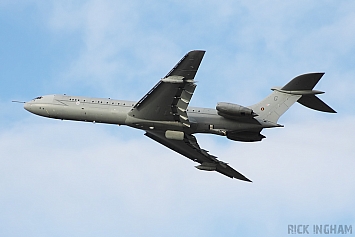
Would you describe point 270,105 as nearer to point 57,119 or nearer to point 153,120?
point 153,120

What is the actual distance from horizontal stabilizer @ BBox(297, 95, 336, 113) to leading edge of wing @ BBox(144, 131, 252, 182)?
1100cm

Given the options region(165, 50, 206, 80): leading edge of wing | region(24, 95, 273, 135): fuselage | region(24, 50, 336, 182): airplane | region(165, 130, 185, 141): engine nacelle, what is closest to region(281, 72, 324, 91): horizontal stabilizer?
region(24, 50, 336, 182): airplane

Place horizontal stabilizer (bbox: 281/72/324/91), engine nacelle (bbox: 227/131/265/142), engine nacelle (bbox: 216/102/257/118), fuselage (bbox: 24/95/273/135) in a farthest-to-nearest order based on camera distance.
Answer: engine nacelle (bbox: 227/131/265/142) < fuselage (bbox: 24/95/273/135) < horizontal stabilizer (bbox: 281/72/324/91) < engine nacelle (bbox: 216/102/257/118)

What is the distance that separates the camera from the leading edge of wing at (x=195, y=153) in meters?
60.3

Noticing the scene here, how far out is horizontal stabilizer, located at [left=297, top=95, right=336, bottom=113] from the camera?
54.3 meters

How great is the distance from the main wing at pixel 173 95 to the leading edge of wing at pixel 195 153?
3835mm

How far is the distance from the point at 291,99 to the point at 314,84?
2763mm

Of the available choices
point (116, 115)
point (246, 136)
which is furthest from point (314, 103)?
point (116, 115)

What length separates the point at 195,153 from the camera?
63562 millimetres

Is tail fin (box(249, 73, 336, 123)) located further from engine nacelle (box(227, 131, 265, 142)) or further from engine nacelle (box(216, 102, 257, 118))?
engine nacelle (box(216, 102, 257, 118))

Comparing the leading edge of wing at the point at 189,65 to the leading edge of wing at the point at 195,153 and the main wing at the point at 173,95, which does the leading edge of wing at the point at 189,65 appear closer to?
the main wing at the point at 173,95

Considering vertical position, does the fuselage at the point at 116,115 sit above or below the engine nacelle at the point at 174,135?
above

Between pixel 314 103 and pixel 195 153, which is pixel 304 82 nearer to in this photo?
pixel 314 103

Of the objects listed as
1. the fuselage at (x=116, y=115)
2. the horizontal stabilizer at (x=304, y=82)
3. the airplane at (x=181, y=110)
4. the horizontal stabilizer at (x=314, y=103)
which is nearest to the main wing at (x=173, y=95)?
the airplane at (x=181, y=110)
